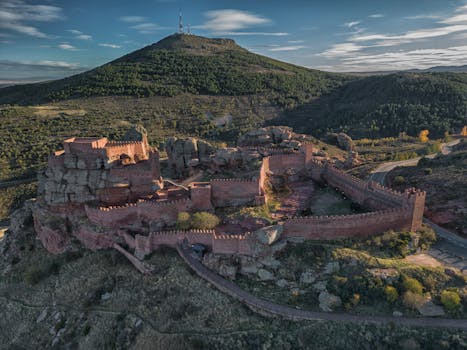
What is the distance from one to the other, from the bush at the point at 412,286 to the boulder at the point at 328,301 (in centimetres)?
443

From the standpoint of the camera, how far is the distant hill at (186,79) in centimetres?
9569

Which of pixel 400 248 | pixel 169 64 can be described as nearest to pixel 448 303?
pixel 400 248

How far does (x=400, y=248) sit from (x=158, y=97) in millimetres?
77371

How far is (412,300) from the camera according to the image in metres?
23.0

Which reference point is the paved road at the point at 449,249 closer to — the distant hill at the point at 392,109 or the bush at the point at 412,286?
the bush at the point at 412,286

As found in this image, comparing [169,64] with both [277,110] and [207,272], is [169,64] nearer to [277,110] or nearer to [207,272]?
[277,110]

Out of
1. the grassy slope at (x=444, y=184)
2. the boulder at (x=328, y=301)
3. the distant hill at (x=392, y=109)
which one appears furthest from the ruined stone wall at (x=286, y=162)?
the distant hill at (x=392, y=109)

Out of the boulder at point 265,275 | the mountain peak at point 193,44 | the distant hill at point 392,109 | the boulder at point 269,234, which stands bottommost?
the boulder at point 265,275

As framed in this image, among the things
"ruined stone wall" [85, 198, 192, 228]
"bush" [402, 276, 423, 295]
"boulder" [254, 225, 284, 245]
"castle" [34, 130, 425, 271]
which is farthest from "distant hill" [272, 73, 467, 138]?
"bush" [402, 276, 423, 295]

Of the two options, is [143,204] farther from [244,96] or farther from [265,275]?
[244,96]

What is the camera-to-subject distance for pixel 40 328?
29078 millimetres

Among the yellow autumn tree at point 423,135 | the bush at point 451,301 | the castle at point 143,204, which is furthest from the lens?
the yellow autumn tree at point 423,135

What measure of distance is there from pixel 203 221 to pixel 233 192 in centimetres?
484

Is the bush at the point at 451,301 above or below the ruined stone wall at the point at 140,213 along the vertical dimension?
below
